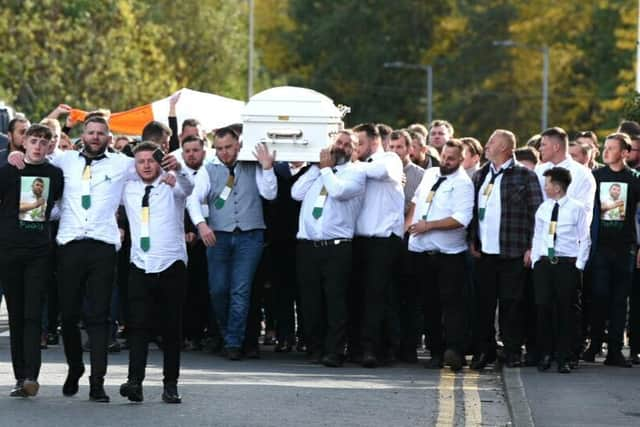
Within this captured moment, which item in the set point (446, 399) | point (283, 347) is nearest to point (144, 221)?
point (446, 399)

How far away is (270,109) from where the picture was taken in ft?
58.6

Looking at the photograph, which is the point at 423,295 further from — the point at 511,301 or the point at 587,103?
the point at 587,103

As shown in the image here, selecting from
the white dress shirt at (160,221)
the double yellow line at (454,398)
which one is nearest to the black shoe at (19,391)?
A: the white dress shirt at (160,221)

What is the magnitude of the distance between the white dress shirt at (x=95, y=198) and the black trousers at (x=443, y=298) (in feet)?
13.4

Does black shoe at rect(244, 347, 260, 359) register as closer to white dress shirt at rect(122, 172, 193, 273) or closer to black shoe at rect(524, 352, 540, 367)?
black shoe at rect(524, 352, 540, 367)

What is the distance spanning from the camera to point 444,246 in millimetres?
17469

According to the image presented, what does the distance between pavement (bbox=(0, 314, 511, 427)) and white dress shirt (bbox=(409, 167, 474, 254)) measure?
1.10m

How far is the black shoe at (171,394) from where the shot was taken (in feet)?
45.8

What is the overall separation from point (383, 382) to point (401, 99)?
258ft

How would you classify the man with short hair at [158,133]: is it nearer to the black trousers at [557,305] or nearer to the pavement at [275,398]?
the pavement at [275,398]

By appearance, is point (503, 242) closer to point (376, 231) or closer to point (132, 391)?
point (376, 231)

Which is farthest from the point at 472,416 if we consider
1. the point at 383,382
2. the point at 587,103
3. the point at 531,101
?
the point at 531,101

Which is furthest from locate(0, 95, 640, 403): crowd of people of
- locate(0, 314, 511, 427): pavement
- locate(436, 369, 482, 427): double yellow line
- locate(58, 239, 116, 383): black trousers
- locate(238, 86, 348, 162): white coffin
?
locate(58, 239, 116, 383): black trousers

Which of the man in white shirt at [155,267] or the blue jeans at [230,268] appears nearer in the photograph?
the man in white shirt at [155,267]
